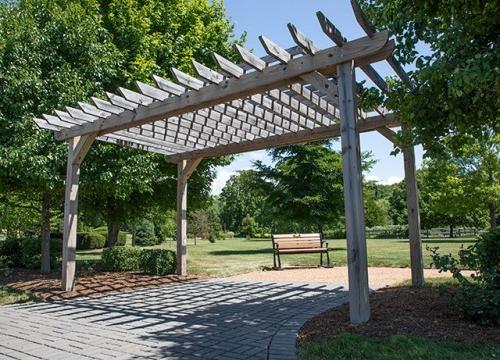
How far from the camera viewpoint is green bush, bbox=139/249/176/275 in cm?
970

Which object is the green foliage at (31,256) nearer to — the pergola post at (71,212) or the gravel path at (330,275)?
the pergola post at (71,212)

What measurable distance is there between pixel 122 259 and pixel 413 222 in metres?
7.15

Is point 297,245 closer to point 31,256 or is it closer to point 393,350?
point 31,256

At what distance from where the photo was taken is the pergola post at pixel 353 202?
4.29 metres

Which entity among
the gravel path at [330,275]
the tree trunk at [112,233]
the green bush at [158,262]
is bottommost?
the gravel path at [330,275]

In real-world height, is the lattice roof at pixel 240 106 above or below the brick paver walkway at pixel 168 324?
above

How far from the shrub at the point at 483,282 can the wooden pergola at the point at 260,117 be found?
3.39ft

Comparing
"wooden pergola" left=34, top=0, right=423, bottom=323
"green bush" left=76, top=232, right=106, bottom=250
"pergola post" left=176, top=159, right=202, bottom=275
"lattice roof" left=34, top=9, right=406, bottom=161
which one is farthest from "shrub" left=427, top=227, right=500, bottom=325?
"green bush" left=76, top=232, right=106, bottom=250

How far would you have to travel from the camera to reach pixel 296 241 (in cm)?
1129

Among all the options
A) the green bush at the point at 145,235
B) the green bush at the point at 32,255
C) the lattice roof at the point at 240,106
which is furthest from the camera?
the green bush at the point at 145,235

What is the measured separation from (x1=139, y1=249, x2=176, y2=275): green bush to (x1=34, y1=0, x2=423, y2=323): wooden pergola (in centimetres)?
26

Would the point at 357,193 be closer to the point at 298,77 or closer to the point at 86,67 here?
the point at 298,77

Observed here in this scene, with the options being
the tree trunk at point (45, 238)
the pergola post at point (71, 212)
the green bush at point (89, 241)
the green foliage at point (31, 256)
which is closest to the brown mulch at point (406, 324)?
the pergola post at point (71, 212)

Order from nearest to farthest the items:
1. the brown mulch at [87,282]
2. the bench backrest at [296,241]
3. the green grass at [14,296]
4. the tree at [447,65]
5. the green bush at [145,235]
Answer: the tree at [447,65] < the green grass at [14,296] < the brown mulch at [87,282] < the bench backrest at [296,241] < the green bush at [145,235]
